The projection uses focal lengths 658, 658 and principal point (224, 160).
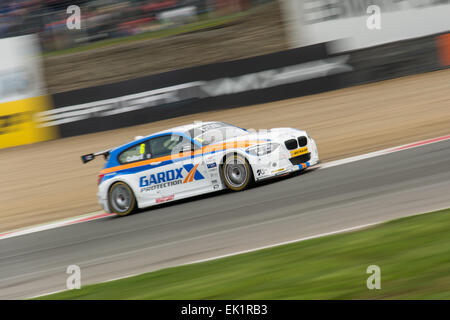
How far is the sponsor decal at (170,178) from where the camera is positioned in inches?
424

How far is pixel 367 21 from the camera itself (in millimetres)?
19266

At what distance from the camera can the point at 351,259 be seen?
18.7 ft

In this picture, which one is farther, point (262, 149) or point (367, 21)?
point (367, 21)

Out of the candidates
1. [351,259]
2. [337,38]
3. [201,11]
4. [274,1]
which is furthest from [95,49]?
[351,259]

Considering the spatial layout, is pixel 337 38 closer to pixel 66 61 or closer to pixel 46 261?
pixel 66 61

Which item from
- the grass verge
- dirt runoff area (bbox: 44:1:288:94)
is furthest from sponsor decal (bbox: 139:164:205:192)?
dirt runoff area (bbox: 44:1:288:94)

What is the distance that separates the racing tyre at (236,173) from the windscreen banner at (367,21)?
9177 millimetres

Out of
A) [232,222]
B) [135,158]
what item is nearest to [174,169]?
[135,158]

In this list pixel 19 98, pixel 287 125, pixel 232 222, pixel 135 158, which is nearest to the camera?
pixel 232 222

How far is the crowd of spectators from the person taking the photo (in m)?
21.5

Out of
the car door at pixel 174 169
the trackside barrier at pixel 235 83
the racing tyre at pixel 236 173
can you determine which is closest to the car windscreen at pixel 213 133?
the car door at pixel 174 169

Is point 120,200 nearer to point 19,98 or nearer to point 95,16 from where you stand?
point 19,98

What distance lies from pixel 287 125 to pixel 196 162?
613cm
